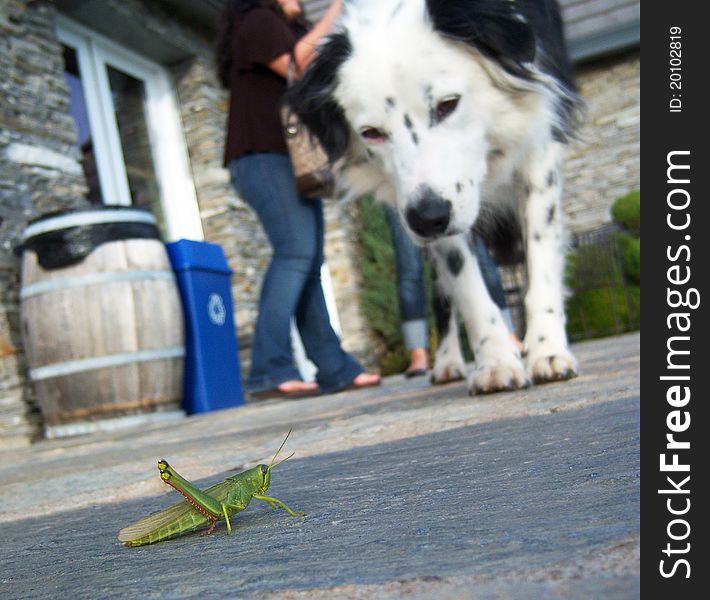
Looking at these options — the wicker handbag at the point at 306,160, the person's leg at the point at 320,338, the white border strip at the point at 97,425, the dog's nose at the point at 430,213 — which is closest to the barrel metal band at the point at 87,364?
the white border strip at the point at 97,425

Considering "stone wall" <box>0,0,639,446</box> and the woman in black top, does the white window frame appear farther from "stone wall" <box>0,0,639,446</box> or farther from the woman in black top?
the woman in black top

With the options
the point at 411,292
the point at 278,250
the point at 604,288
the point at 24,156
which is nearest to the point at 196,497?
the point at 278,250

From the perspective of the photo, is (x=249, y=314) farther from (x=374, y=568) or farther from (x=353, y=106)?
(x=374, y=568)

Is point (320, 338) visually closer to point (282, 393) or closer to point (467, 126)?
point (282, 393)

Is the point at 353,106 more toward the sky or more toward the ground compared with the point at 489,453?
more toward the sky

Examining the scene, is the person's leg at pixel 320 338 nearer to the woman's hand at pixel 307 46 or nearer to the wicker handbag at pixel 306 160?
the wicker handbag at pixel 306 160

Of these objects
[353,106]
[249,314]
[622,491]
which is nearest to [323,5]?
[249,314]
